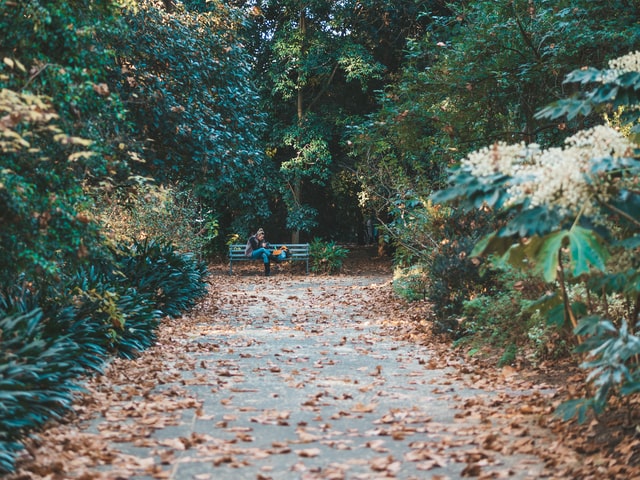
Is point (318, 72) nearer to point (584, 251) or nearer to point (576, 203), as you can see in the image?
point (576, 203)

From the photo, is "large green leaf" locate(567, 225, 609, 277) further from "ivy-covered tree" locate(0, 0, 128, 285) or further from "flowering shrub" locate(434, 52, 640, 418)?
"ivy-covered tree" locate(0, 0, 128, 285)

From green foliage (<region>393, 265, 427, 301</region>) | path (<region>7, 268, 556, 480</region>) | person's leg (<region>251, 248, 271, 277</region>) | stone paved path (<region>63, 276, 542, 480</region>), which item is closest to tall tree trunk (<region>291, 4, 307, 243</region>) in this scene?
person's leg (<region>251, 248, 271, 277</region>)

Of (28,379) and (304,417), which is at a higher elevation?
(28,379)

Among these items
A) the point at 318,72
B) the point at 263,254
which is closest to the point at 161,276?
the point at 263,254

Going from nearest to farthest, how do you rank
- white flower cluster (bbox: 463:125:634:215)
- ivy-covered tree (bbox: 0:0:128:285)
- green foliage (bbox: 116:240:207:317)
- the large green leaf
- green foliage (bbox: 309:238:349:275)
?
1. the large green leaf
2. white flower cluster (bbox: 463:125:634:215)
3. ivy-covered tree (bbox: 0:0:128:285)
4. green foliage (bbox: 116:240:207:317)
5. green foliage (bbox: 309:238:349:275)

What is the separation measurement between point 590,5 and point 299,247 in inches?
535

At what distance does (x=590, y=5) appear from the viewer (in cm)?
1298

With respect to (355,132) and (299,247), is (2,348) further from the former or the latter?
(299,247)

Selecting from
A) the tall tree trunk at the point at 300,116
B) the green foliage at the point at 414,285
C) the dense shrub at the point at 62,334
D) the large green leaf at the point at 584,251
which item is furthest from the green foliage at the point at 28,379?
the tall tree trunk at the point at 300,116

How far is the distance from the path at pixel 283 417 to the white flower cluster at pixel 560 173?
175 cm

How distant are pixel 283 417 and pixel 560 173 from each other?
305 cm

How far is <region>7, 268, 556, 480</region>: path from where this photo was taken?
16.2 ft

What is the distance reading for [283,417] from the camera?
6168 millimetres

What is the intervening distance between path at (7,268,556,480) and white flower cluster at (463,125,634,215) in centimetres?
175
